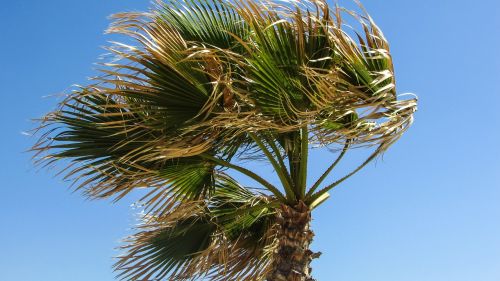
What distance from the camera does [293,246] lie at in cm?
536

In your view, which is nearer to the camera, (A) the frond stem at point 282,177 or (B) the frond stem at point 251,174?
(A) the frond stem at point 282,177

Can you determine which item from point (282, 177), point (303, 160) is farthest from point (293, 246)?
point (303, 160)

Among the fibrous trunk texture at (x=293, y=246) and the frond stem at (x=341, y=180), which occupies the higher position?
the frond stem at (x=341, y=180)

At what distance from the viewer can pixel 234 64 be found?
16.5 feet

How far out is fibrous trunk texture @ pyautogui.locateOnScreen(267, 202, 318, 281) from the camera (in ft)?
17.3

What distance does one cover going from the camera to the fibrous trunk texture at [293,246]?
5262 millimetres

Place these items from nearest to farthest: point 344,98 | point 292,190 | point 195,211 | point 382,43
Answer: point 344,98 < point 382,43 < point 292,190 < point 195,211

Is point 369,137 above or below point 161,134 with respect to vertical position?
above

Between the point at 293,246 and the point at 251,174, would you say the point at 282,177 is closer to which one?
the point at 251,174

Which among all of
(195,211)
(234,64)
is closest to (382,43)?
(234,64)

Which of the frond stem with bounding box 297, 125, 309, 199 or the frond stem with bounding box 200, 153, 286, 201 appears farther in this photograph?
the frond stem with bounding box 200, 153, 286, 201

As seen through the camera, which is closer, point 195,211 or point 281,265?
point 281,265

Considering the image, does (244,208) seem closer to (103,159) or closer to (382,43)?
(103,159)

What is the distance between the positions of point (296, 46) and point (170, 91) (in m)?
1.10
